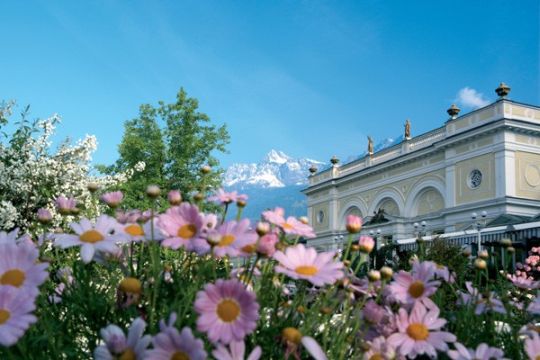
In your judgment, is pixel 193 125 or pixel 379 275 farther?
pixel 193 125

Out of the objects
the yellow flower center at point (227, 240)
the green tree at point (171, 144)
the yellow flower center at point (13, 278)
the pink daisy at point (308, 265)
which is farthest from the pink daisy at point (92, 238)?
the green tree at point (171, 144)

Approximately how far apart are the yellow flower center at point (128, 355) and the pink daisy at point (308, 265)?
0.31 metres

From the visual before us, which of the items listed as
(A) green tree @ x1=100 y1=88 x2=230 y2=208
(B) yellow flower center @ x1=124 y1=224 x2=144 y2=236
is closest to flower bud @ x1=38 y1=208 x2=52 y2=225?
Result: (B) yellow flower center @ x1=124 y1=224 x2=144 y2=236

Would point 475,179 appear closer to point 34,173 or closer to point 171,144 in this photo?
point 171,144

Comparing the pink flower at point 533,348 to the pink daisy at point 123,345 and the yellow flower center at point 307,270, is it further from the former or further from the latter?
the pink daisy at point 123,345

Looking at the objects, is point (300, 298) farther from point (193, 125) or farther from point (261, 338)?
point (193, 125)

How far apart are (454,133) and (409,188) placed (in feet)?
13.8

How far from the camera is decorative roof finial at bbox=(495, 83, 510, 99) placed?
22219 millimetres

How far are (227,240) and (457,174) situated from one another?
80.7 ft

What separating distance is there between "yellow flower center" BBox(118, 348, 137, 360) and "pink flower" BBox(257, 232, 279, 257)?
1.06 feet

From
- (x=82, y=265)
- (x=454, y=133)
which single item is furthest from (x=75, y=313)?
(x=454, y=133)

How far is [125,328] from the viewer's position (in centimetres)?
115

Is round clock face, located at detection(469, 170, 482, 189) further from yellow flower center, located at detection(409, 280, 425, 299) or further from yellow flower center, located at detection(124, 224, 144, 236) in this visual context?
yellow flower center, located at detection(124, 224, 144, 236)

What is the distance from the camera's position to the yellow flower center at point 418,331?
1.15 meters
